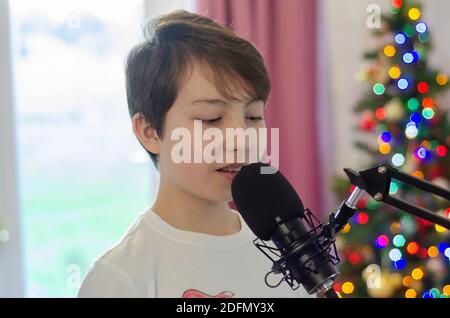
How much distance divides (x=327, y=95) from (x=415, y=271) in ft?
2.07

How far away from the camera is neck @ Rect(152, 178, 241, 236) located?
68cm

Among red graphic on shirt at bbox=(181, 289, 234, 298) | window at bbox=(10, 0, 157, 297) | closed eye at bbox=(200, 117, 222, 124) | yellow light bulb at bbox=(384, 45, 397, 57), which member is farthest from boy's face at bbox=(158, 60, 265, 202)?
yellow light bulb at bbox=(384, 45, 397, 57)

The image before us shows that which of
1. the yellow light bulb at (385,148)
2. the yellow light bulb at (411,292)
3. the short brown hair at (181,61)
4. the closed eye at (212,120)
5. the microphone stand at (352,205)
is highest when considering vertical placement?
the short brown hair at (181,61)

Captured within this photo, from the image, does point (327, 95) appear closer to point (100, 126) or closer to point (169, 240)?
point (100, 126)

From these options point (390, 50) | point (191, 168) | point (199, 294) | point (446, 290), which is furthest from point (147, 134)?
point (446, 290)

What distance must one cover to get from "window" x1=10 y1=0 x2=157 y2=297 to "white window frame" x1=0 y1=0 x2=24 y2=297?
0.03 m

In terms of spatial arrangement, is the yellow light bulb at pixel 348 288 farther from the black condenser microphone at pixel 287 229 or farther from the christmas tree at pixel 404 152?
the black condenser microphone at pixel 287 229

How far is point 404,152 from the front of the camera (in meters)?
1.65

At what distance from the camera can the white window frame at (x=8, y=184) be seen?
5.19 feet

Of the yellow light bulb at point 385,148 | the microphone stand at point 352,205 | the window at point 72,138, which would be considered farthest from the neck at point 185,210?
the yellow light bulb at point 385,148

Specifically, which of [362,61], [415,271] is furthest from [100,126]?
[415,271]

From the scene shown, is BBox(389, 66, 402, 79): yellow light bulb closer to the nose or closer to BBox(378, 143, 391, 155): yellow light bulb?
BBox(378, 143, 391, 155): yellow light bulb

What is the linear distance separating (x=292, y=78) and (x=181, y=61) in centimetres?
111

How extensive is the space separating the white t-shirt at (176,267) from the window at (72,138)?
990 millimetres
